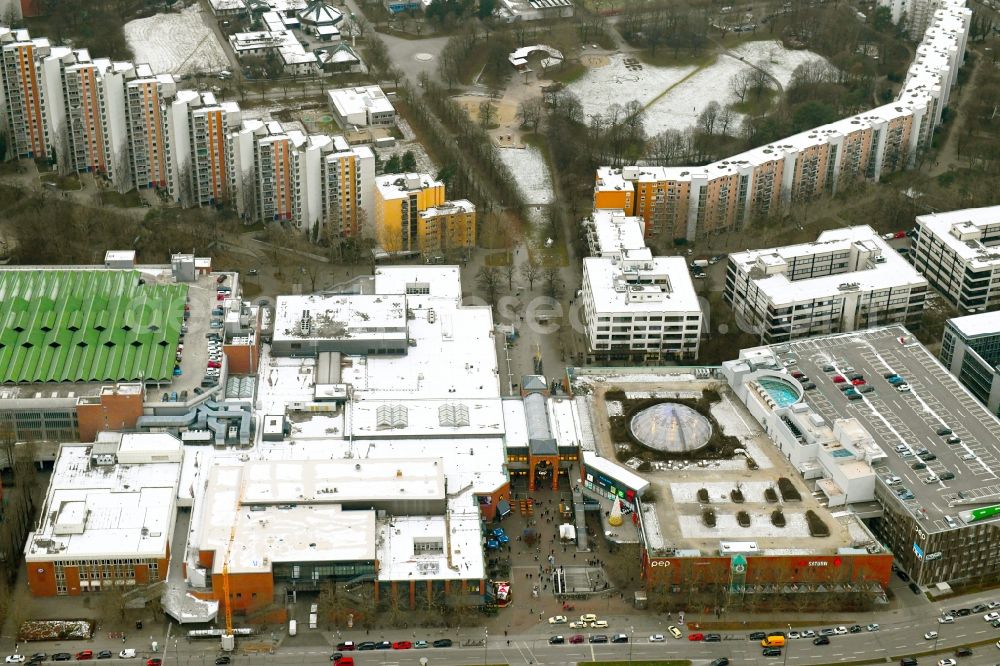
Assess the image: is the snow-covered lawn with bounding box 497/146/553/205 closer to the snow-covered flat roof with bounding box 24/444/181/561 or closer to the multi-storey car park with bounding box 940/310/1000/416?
the multi-storey car park with bounding box 940/310/1000/416

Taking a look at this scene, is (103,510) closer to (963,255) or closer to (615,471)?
(615,471)

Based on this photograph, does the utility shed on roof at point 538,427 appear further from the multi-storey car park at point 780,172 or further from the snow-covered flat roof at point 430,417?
the multi-storey car park at point 780,172

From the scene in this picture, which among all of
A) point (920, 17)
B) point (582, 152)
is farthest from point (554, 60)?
point (920, 17)

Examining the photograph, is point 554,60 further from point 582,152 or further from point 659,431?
point 659,431

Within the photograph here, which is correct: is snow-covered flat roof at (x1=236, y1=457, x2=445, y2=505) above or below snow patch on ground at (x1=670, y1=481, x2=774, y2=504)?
above

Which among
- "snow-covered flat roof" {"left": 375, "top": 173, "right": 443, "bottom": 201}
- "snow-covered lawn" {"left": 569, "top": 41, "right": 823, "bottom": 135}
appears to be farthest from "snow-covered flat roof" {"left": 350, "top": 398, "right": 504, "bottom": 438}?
"snow-covered lawn" {"left": 569, "top": 41, "right": 823, "bottom": 135}

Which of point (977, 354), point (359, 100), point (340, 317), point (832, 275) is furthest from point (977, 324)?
point (359, 100)

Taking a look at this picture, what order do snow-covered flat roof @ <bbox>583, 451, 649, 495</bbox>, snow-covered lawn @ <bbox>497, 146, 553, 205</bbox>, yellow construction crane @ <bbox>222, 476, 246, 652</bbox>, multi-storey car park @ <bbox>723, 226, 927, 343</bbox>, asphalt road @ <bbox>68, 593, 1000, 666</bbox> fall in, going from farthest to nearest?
snow-covered lawn @ <bbox>497, 146, 553, 205</bbox> → multi-storey car park @ <bbox>723, 226, 927, 343</bbox> → snow-covered flat roof @ <bbox>583, 451, 649, 495</bbox> → asphalt road @ <bbox>68, 593, 1000, 666</bbox> → yellow construction crane @ <bbox>222, 476, 246, 652</bbox>
